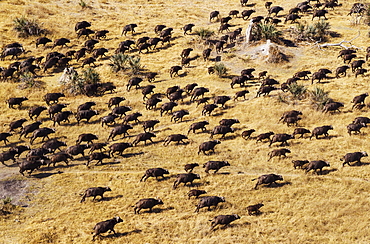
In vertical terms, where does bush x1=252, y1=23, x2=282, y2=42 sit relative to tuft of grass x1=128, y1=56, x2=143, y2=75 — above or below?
above

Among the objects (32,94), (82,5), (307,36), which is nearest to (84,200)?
(32,94)

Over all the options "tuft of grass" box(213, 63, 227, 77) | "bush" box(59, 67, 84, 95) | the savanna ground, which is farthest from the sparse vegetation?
"bush" box(59, 67, 84, 95)

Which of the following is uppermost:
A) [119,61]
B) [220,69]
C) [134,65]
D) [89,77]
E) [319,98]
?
[119,61]

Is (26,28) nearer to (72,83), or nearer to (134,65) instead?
(72,83)

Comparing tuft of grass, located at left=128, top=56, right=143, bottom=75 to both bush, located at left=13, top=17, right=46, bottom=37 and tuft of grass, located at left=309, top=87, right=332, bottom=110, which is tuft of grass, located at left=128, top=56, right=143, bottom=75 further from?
tuft of grass, located at left=309, top=87, right=332, bottom=110

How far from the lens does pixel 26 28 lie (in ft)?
173

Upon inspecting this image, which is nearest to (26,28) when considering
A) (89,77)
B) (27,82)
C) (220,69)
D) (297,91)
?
(27,82)

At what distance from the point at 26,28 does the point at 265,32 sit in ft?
98.5

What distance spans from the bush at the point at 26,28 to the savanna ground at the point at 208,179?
711cm

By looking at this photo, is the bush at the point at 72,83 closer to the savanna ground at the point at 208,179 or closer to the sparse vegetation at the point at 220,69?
the savanna ground at the point at 208,179

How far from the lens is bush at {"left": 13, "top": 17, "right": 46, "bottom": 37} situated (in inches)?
2066

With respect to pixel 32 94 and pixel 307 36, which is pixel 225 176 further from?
pixel 307 36

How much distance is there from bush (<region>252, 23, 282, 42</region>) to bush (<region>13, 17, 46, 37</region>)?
27.0 metres

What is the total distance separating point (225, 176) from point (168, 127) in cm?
865
